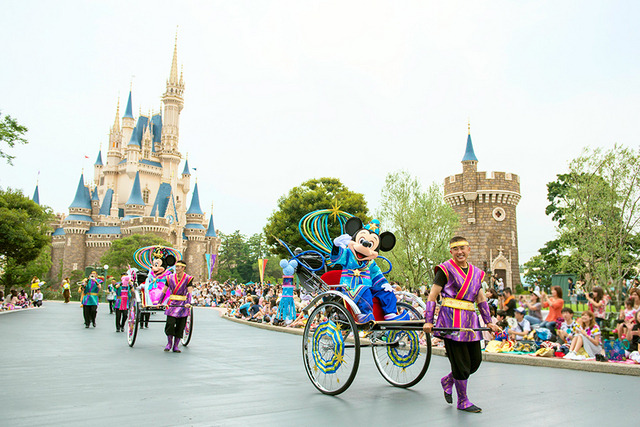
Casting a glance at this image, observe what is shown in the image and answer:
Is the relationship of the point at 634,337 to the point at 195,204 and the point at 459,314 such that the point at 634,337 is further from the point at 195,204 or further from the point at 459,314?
the point at 195,204

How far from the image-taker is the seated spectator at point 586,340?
323 inches

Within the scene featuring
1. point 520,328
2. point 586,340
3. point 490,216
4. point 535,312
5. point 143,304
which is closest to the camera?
point 586,340

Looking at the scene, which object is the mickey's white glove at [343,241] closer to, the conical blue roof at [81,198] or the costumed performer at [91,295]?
the costumed performer at [91,295]

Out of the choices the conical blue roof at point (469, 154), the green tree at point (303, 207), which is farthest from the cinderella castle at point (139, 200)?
the conical blue roof at point (469, 154)

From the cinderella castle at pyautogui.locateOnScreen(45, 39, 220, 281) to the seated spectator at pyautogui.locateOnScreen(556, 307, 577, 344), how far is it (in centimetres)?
6925

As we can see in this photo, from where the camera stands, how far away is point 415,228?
25.7m

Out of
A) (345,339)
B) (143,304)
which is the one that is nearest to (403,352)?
(345,339)

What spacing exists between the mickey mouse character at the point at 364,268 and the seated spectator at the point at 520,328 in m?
4.71

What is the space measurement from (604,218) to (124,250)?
179 feet

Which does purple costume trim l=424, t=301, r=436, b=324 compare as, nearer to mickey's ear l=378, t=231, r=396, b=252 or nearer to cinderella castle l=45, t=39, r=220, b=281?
mickey's ear l=378, t=231, r=396, b=252

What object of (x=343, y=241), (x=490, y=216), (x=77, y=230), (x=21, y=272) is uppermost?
(x=77, y=230)

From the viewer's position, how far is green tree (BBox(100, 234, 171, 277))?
6072 cm

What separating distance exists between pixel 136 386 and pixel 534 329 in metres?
7.54

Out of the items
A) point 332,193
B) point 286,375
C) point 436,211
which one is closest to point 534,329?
point 286,375
